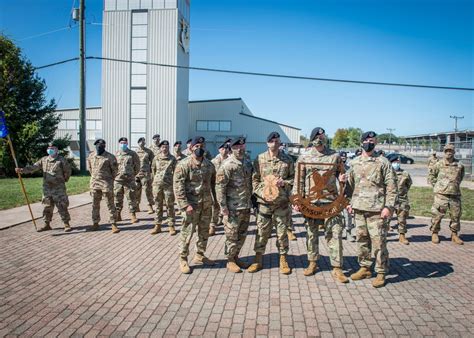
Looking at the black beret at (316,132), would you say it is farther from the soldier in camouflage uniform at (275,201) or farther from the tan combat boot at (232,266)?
the tan combat boot at (232,266)

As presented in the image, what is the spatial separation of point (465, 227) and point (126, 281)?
29.0 feet

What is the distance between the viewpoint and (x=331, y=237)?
5090mm

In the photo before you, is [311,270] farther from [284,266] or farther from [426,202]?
[426,202]

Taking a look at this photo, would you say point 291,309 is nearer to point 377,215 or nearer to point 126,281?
point 377,215

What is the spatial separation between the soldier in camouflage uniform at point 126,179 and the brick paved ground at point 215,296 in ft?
7.13

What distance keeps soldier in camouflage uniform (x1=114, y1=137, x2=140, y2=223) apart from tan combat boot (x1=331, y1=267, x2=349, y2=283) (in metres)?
5.83

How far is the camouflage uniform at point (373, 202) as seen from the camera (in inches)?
188

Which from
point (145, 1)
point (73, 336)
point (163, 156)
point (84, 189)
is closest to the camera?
point (73, 336)

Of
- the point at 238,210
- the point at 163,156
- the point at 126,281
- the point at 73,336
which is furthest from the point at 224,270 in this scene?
the point at 163,156

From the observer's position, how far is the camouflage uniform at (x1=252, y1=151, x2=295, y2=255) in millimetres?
5238

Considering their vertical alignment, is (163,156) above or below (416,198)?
above

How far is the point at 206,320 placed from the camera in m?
3.78

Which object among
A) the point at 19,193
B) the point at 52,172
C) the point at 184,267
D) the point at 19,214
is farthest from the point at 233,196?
the point at 19,193

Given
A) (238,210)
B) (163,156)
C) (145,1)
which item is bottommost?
(238,210)
